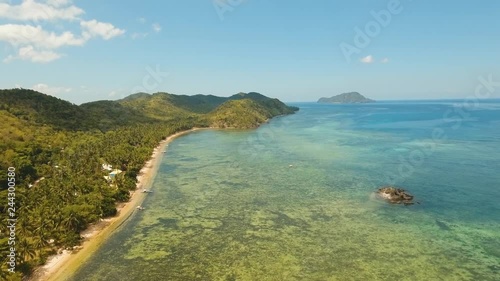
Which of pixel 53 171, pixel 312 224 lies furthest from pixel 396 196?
pixel 53 171

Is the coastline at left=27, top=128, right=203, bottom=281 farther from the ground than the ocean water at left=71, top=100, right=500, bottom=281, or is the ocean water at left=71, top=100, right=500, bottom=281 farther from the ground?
the coastline at left=27, top=128, right=203, bottom=281

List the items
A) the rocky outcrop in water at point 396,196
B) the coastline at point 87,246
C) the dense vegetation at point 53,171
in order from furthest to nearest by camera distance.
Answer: the rocky outcrop in water at point 396,196
the dense vegetation at point 53,171
the coastline at point 87,246

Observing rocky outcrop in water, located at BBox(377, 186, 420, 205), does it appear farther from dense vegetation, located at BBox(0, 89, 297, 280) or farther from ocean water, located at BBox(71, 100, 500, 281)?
dense vegetation, located at BBox(0, 89, 297, 280)

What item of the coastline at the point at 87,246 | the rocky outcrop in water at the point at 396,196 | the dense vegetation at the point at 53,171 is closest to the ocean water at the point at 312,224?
the coastline at the point at 87,246

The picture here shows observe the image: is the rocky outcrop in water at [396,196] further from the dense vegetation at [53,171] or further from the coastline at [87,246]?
the dense vegetation at [53,171]

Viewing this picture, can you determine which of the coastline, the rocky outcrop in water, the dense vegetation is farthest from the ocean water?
the dense vegetation

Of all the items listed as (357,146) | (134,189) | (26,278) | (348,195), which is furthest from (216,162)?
(26,278)

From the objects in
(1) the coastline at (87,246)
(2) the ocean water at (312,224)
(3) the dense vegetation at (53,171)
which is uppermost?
(3) the dense vegetation at (53,171)
